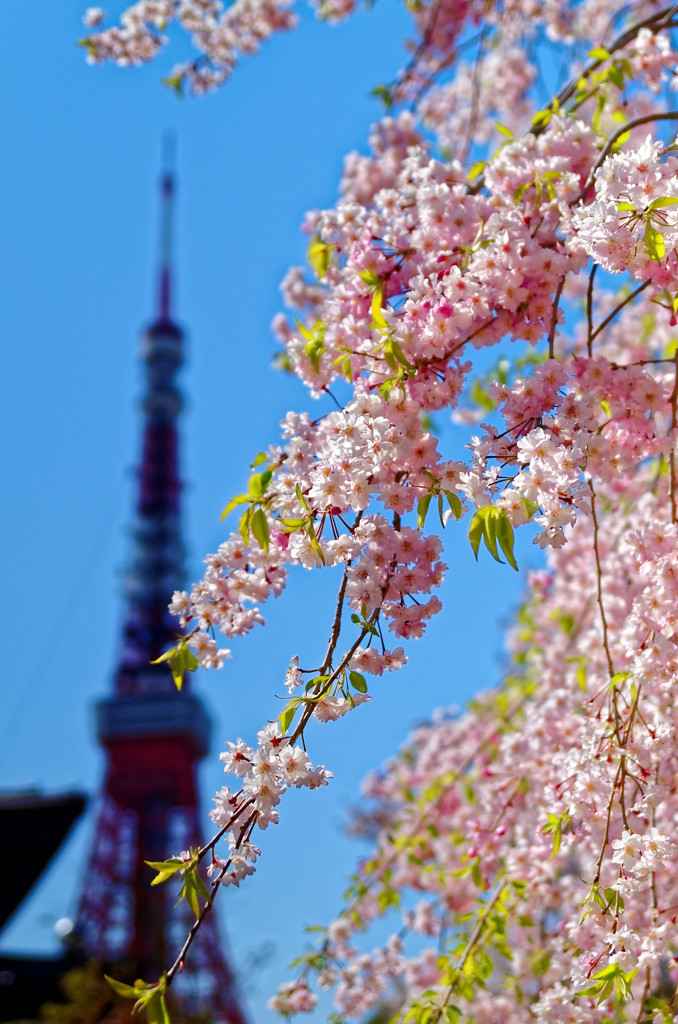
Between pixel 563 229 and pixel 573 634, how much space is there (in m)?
1.95

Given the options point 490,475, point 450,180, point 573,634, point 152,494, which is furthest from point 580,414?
point 152,494

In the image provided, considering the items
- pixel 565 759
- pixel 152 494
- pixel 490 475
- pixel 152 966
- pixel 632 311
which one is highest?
pixel 152 494

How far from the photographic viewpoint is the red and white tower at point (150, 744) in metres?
16.9

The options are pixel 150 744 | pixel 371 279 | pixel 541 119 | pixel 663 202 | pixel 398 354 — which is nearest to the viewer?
pixel 663 202

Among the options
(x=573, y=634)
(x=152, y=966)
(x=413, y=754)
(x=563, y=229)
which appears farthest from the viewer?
(x=152, y=966)

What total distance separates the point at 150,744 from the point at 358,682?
21037 millimetres

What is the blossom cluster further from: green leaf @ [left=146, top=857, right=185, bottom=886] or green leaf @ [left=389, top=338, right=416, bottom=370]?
green leaf @ [left=389, top=338, right=416, bottom=370]

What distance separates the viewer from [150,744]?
2164 centimetres

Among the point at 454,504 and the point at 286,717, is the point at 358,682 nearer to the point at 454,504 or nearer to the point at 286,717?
the point at 286,717

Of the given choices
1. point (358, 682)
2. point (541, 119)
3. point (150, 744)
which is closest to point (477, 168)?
point (541, 119)

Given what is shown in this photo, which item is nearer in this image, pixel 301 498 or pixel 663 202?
pixel 663 202

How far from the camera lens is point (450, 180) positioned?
225 cm

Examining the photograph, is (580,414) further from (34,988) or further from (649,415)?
(34,988)

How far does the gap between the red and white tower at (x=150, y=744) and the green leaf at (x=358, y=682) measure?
13369mm
